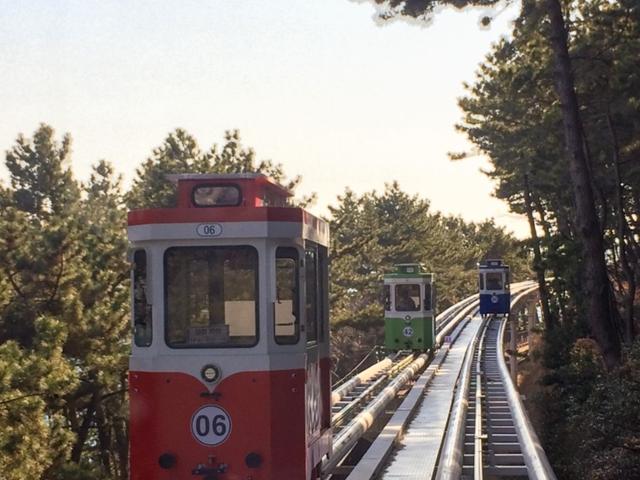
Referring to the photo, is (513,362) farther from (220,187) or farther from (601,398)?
(220,187)

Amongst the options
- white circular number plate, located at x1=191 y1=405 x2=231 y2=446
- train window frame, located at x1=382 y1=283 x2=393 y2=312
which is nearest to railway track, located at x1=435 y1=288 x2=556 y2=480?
white circular number plate, located at x1=191 y1=405 x2=231 y2=446

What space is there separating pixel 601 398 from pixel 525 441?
12.5 feet

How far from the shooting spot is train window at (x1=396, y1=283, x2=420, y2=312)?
96.6 feet

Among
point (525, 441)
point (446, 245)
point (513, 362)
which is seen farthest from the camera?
point (446, 245)

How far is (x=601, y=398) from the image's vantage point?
55.6ft

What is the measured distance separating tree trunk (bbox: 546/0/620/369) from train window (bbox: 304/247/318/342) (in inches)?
469

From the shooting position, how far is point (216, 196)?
30.0 ft

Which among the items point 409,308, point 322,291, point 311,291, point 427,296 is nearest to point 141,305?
point 311,291

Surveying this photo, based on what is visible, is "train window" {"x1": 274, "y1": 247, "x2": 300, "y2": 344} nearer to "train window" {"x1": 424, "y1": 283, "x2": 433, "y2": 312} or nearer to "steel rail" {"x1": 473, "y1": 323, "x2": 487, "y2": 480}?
"steel rail" {"x1": 473, "y1": 323, "x2": 487, "y2": 480}

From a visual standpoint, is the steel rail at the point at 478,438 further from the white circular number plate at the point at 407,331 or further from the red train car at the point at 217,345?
the red train car at the point at 217,345

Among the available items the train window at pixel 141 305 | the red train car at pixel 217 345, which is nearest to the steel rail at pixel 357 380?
the red train car at pixel 217 345

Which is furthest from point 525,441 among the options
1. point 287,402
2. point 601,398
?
point 287,402

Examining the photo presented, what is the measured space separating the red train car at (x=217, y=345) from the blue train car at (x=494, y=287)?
37.6 metres

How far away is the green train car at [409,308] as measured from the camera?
96.6ft
